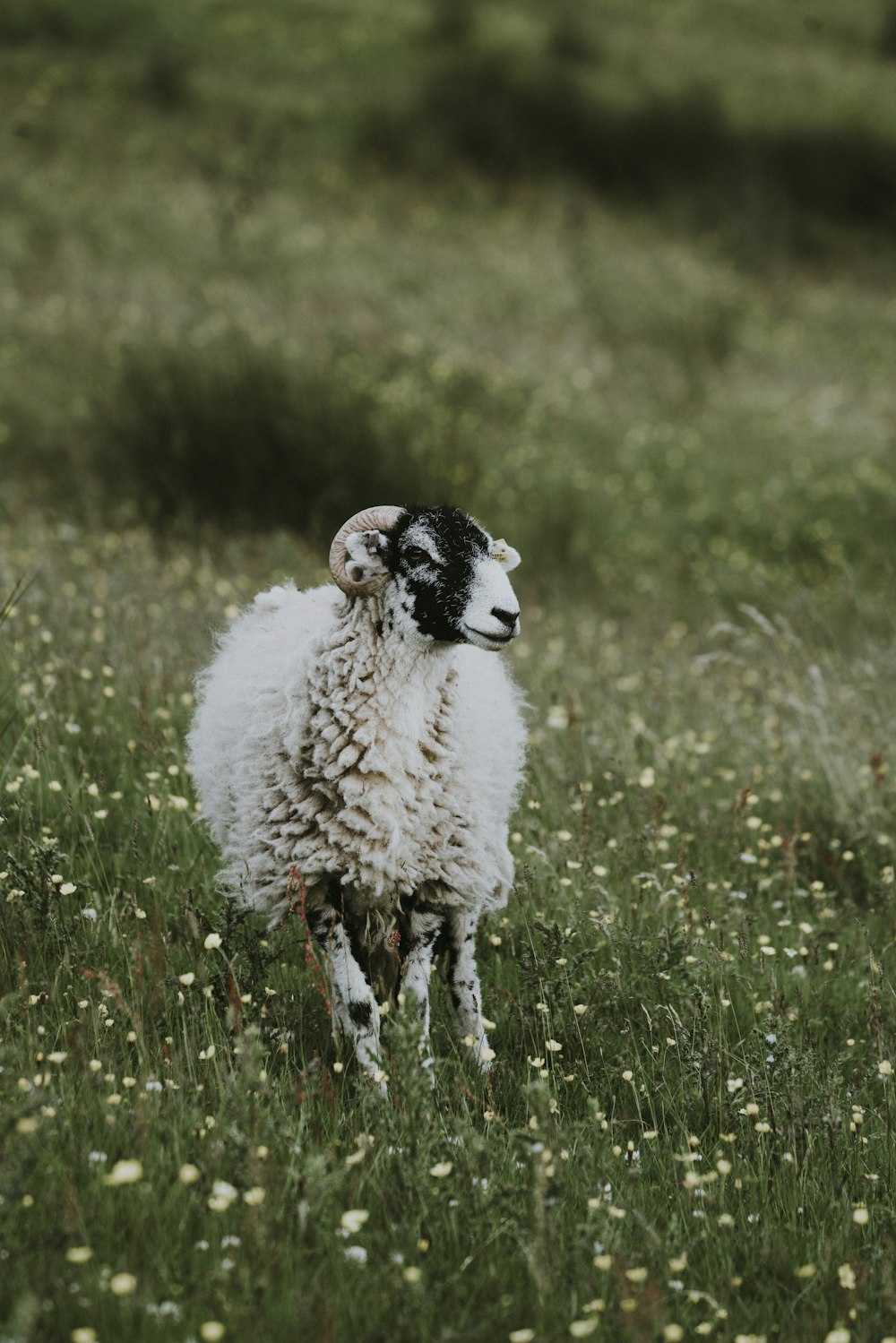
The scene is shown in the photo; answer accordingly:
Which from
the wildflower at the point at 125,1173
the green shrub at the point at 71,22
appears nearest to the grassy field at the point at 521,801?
the wildflower at the point at 125,1173

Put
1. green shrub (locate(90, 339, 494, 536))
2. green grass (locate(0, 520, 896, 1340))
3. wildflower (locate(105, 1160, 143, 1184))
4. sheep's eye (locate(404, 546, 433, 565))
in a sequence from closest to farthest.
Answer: wildflower (locate(105, 1160, 143, 1184))
green grass (locate(0, 520, 896, 1340))
sheep's eye (locate(404, 546, 433, 565))
green shrub (locate(90, 339, 494, 536))

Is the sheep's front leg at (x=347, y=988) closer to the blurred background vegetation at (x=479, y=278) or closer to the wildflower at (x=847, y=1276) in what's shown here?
the wildflower at (x=847, y=1276)

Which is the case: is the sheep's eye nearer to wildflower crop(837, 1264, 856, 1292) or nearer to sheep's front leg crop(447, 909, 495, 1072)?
sheep's front leg crop(447, 909, 495, 1072)

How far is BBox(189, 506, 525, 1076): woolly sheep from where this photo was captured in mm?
3428

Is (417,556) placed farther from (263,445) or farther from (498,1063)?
(263,445)

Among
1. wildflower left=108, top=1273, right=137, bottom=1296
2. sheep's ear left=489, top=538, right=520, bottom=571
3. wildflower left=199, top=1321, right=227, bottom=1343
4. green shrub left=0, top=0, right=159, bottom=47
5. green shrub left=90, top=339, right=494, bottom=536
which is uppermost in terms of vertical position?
green shrub left=0, top=0, right=159, bottom=47

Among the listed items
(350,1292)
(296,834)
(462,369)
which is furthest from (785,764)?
(462,369)

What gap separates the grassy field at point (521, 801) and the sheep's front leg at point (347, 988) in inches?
5.8

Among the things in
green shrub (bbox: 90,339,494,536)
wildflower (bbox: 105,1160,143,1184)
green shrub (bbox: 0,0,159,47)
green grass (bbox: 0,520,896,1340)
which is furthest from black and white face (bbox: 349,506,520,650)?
green shrub (bbox: 0,0,159,47)

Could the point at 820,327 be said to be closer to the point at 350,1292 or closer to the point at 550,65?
the point at 550,65

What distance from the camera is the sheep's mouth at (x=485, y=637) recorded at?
3.35 metres

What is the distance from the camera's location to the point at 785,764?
5.66 m

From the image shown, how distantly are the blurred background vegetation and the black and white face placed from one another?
319 centimetres

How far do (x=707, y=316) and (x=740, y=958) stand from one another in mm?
13494
